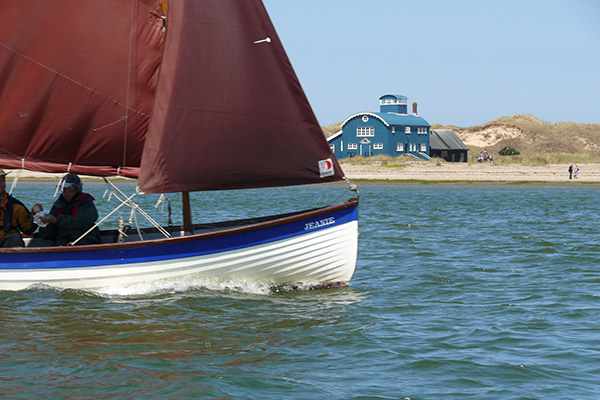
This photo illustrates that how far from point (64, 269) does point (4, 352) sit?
270 cm

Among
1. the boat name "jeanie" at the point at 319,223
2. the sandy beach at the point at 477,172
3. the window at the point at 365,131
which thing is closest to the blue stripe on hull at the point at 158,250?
the boat name "jeanie" at the point at 319,223

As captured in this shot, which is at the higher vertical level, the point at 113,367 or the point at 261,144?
the point at 261,144

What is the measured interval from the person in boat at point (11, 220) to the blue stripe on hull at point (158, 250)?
463mm

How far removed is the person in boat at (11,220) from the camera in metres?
12.9

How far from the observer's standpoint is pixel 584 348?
10.5 metres

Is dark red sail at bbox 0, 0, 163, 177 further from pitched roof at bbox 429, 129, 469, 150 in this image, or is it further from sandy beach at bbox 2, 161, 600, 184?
pitched roof at bbox 429, 129, 469, 150

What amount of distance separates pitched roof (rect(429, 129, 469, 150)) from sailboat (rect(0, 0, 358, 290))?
8100 cm

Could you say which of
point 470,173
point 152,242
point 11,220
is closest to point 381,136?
point 470,173

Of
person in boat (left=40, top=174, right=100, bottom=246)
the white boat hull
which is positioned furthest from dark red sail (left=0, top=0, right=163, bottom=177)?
the white boat hull

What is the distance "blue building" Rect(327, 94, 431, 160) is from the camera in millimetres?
83625

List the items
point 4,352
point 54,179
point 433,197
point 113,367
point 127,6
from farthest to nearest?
1. point 54,179
2. point 433,197
3. point 127,6
4. point 4,352
5. point 113,367

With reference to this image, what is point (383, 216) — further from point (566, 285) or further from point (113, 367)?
point (113, 367)

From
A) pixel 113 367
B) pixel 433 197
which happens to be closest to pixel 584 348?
pixel 113 367

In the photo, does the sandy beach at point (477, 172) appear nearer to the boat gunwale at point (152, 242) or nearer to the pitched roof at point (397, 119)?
the pitched roof at point (397, 119)
